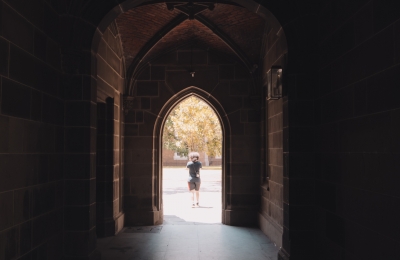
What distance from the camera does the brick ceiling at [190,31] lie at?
609 centimetres

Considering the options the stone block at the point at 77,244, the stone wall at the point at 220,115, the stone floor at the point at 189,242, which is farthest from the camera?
the stone wall at the point at 220,115

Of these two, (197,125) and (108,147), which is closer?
(108,147)

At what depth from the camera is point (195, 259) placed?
15.8 ft

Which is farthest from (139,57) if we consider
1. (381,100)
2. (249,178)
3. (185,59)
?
(381,100)

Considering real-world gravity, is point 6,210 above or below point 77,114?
below

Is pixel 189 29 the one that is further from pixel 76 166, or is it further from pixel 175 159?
pixel 175 159

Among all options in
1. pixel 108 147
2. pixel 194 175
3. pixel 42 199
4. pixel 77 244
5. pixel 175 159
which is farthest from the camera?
pixel 175 159

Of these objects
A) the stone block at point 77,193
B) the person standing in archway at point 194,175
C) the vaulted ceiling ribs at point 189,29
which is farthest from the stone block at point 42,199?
the person standing in archway at point 194,175

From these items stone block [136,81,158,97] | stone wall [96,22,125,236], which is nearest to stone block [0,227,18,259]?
stone wall [96,22,125,236]

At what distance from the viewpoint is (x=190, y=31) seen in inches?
275

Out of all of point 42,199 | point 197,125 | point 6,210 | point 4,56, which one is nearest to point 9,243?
point 6,210

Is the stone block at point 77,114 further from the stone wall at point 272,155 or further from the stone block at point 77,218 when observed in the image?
the stone wall at point 272,155

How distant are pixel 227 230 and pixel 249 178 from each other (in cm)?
116

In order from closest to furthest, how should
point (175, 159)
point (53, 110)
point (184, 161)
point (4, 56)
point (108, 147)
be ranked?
point (4, 56) → point (53, 110) → point (108, 147) → point (175, 159) → point (184, 161)
